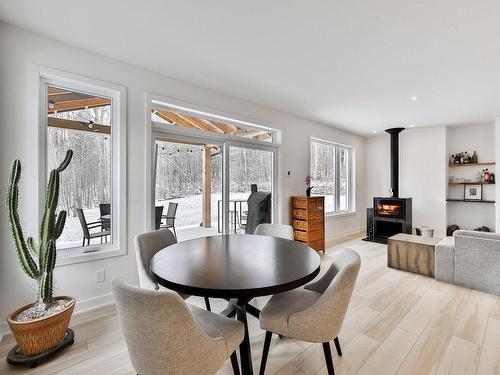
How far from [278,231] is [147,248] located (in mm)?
1318

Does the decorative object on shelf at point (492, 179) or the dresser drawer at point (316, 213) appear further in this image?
the decorative object on shelf at point (492, 179)

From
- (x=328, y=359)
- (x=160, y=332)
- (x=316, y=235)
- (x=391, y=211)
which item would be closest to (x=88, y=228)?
(x=160, y=332)

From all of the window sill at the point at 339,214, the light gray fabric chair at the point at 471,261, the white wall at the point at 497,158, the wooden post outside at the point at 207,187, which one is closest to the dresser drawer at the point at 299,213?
the window sill at the point at 339,214

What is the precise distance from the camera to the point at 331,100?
153 inches

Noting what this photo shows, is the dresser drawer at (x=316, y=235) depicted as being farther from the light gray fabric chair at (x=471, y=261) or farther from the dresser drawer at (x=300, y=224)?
the light gray fabric chair at (x=471, y=261)

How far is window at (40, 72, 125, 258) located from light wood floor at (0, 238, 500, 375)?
0.78m

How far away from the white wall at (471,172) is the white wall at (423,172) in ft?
1.11

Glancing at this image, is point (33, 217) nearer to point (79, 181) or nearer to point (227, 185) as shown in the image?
point (79, 181)

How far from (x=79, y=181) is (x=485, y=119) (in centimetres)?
702

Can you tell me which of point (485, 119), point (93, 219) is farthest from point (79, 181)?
point (485, 119)

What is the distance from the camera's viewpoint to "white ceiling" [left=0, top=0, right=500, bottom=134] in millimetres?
1862

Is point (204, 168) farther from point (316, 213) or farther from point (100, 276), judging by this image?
point (316, 213)

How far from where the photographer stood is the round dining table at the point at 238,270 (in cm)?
127

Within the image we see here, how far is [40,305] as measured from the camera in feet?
6.20
